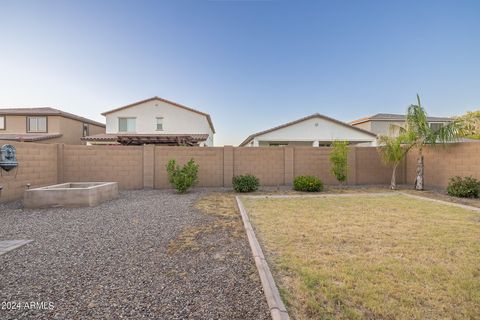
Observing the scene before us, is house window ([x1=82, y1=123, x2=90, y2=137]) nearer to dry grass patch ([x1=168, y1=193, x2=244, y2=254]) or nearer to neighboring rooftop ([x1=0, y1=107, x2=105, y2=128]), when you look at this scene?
neighboring rooftop ([x1=0, y1=107, x2=105, y2=128])

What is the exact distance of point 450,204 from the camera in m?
8.12

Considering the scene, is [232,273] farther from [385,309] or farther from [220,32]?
[220,32]

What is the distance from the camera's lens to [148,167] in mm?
11906

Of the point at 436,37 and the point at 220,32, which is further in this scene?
the point at 220,32

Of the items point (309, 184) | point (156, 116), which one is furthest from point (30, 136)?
point (309, 184)

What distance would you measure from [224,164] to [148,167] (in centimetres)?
402

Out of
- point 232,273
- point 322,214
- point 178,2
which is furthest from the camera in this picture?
point 178,2

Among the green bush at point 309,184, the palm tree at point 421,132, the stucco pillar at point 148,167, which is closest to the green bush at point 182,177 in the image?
the stucco pillar at point 148,167

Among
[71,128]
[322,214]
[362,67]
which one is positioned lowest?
[322,214]

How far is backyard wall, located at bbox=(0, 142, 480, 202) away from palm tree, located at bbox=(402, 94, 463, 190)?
0.71 m

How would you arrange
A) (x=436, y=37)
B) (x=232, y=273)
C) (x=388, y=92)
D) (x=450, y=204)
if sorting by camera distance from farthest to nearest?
(x=388, y=92)
(x=436, y=37)
(x=450, y=204)
(x=232, y=273)

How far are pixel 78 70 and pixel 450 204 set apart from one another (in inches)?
750

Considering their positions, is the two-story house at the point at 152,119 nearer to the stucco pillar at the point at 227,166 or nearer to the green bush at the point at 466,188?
the stucco pillar at the point at 227,166

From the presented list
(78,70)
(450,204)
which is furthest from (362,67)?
(78,70)
